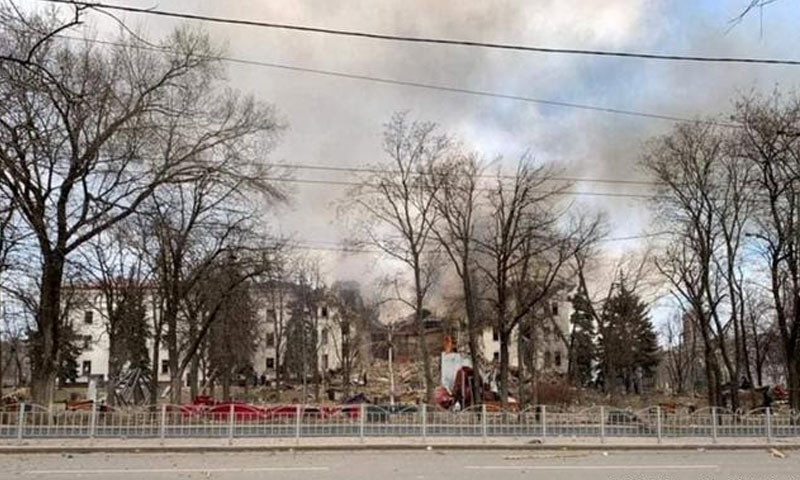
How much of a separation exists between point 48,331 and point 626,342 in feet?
154

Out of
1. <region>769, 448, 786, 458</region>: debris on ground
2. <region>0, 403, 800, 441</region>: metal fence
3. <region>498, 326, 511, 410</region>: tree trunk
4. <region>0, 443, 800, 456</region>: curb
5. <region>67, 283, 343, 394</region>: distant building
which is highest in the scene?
<region>67, 283, 343, 394</region>: distant building

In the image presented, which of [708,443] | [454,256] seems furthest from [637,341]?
[708,443]

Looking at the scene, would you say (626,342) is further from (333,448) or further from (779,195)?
(333,448)

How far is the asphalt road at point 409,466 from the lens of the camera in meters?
13.6

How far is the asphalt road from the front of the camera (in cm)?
1363

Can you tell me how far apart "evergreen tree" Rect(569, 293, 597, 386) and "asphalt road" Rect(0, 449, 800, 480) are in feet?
112

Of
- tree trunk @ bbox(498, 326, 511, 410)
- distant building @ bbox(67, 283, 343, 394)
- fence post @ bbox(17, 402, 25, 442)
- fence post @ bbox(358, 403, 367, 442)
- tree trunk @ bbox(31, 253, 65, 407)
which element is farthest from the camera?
distant building @ bbox(67, 283, 343, 394)

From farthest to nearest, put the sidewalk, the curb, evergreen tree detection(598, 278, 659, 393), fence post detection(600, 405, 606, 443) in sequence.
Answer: evergreen tree detection(598, 278, 659, 393), fence post detection(600, 405, 606, 443), the sidewalk, the curb

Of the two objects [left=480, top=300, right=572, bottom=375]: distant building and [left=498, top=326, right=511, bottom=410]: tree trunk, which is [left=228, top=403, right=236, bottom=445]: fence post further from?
[left=480, top=300, right=572, bottom=375]: distant building

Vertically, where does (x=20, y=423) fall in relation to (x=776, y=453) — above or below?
above

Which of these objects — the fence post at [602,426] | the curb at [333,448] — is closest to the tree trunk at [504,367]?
the fence post at [602,426]

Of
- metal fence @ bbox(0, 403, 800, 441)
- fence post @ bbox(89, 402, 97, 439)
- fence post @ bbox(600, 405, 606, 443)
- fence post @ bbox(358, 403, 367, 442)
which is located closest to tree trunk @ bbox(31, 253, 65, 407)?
metal fence @ bbox(0, 403, 800, 441)

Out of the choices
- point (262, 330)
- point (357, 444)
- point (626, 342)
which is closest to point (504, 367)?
point (357, 444)

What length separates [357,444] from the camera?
2016cm
